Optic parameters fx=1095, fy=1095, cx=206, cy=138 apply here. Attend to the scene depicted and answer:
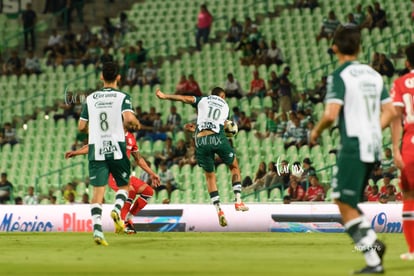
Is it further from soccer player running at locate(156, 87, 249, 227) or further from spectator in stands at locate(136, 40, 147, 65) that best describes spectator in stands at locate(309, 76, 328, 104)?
soccer player running at locate(156, 87, 249, 227)

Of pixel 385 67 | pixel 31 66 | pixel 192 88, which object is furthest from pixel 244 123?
pixel 31 66

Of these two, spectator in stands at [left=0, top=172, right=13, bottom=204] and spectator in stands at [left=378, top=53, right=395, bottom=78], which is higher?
spectator in stands at [left=378, top=53, right=395, bottom=78]

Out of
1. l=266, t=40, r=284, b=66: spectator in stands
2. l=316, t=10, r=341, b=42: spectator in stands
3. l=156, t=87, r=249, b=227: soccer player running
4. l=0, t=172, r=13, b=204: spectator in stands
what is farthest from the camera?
l=266, t=40, r=284, b=66: spectator in stands

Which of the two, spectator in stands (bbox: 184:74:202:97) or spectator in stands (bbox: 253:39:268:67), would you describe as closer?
spectator in stands (bbox: 184:74:202:97)

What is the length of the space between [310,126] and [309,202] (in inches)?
181

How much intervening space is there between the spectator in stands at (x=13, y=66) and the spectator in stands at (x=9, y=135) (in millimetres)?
4477

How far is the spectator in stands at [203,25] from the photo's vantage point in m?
37.3

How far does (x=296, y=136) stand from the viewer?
96.7 feet

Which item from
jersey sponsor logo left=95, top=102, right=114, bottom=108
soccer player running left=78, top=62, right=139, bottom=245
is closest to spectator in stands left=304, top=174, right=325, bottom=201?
soccer player running left=78, top=62, right=139, bottom=245

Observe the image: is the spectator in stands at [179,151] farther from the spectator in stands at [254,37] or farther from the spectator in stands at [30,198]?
the spectator in stands at [254,37]

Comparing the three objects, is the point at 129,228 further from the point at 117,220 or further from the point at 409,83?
the point at 409,83

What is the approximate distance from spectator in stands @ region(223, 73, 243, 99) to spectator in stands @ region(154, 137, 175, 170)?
2848mm

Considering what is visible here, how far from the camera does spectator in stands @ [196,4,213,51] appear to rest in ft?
122

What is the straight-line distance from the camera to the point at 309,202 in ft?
80.5
